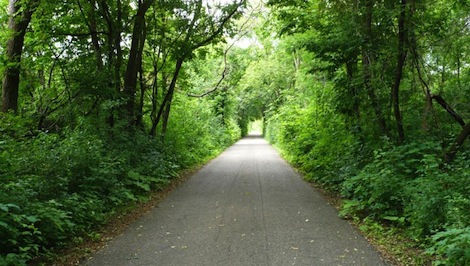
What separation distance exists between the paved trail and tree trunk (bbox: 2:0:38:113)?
6.33m

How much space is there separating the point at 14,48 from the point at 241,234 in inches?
392

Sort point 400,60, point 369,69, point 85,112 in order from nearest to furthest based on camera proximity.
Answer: point 400,60, point 369,69, point 85,112

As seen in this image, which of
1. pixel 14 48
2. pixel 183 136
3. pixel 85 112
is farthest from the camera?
pixel 183 136

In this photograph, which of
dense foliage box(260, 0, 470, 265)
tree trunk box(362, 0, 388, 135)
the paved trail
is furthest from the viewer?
tree trunk box(362, 0, 388, 135)

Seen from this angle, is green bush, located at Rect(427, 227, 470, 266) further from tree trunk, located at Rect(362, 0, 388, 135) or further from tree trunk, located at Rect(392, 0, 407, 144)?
tree trunk, located at Rect(362, 0, 388, 135)

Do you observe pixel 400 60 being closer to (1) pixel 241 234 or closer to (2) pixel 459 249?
(2) pixel 459 249

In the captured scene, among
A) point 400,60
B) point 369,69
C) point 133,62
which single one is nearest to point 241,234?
point 369,69

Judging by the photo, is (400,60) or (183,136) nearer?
(400,60)

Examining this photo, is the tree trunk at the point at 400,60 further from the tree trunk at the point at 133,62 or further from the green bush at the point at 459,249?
the tree trunk at the point at 133,62

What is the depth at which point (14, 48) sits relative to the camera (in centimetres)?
1092

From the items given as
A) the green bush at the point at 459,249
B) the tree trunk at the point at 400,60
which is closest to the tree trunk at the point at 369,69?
the tree trunk at the point at 400,60

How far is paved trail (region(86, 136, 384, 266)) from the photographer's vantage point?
4.77 meters

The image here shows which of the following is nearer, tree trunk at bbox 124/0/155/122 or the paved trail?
the paved trail

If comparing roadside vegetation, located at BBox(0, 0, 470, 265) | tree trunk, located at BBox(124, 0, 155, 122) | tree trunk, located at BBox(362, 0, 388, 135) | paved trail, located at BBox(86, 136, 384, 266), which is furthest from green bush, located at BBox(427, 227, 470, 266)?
tree trunk, located at BBox(124, 0, 155, 122)
